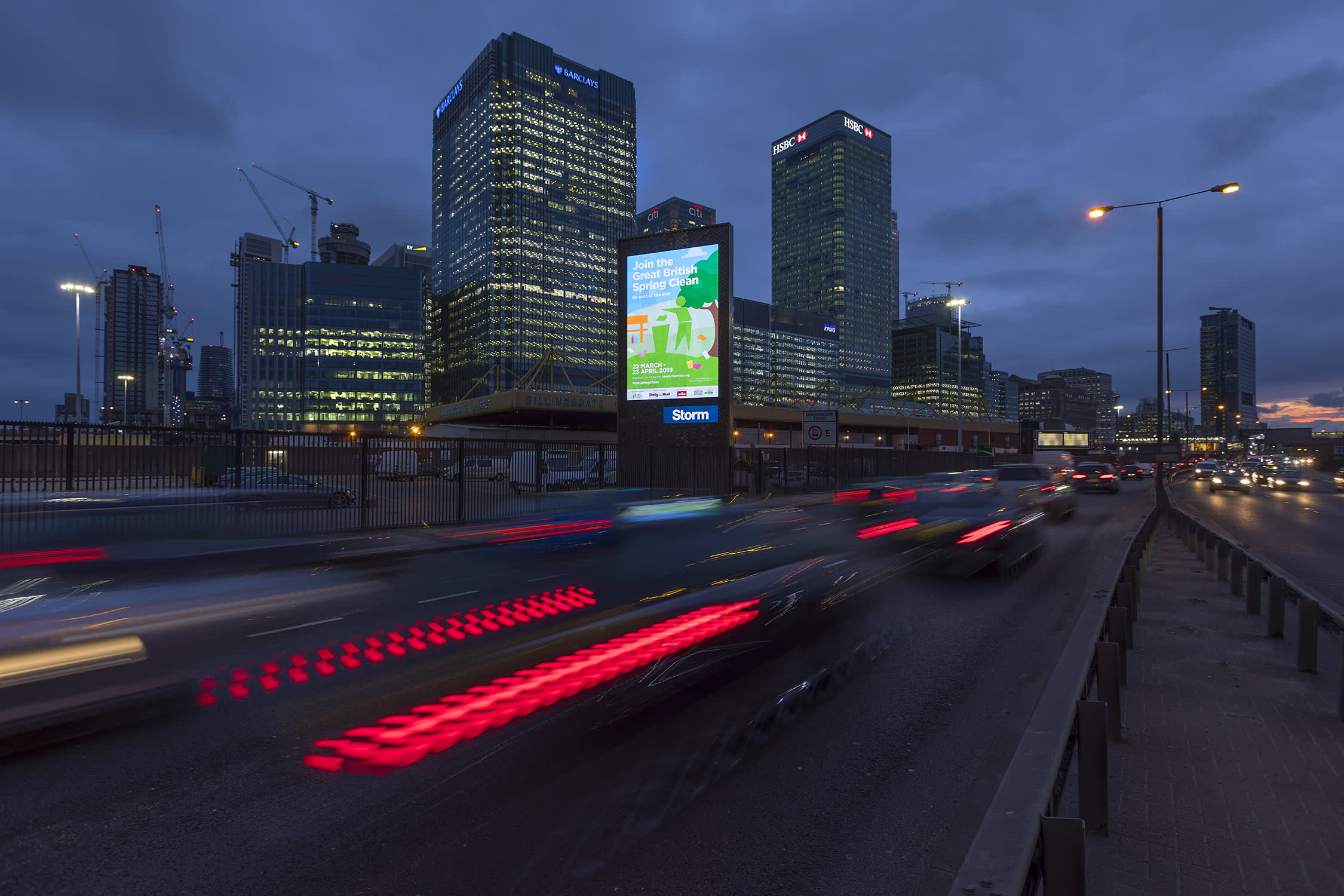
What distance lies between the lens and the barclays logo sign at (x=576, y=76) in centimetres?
18088

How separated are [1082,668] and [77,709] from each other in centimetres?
789

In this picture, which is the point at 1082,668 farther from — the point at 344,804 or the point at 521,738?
the point at 344,804

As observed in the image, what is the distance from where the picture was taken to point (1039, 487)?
1666cm

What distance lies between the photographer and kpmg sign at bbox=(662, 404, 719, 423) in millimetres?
28531

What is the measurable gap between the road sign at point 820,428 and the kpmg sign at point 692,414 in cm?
484

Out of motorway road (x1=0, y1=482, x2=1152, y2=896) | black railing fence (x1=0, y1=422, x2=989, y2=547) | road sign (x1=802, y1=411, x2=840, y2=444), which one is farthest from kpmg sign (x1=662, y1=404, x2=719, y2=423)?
motorway road (x1=0, y1=482, x2=1152, y2=896)

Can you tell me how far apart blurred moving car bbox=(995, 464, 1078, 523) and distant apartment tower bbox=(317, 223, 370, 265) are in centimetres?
20163

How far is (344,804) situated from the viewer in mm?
3789

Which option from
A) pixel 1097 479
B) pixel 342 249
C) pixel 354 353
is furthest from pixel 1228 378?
pixel 342 249

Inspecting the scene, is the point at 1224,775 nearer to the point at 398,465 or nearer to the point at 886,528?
the point at 886,528

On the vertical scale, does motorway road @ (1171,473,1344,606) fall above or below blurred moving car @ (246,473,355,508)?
below

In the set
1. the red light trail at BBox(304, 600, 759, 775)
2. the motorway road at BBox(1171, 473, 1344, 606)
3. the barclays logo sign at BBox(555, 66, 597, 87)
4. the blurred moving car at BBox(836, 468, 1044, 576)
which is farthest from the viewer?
the barclays logo sign at BBox(555, 66, 597, 87)

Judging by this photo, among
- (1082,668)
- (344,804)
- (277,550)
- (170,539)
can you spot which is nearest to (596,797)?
(344,804)

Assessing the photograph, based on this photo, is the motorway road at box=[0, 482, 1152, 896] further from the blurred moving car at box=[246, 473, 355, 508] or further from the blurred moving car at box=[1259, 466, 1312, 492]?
the blurred moving car at box=[1259, 466, 1312, 492]
